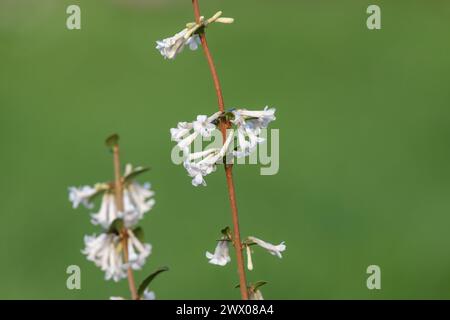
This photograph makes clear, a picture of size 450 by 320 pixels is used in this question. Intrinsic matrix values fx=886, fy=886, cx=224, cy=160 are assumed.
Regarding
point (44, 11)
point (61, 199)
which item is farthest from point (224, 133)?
point (44, 11)

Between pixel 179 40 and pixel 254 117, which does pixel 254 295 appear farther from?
pixel 179 40

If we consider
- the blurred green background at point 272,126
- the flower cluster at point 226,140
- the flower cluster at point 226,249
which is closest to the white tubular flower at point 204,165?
the flower cluster at point 226,140

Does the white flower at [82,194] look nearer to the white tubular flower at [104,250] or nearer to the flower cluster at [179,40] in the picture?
the white tubular flower at [104,250]

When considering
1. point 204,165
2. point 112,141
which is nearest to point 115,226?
point 112,141

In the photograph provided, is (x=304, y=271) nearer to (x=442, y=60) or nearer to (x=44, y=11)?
(x=442, y=60)

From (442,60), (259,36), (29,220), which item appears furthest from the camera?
(259,36)

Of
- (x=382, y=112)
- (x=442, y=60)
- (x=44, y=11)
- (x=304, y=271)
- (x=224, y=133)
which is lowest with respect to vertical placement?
(x=304, y=271)

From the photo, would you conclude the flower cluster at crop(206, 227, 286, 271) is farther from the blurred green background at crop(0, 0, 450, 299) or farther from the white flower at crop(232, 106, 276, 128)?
the blurred green background at crop(0, 0, 450, 299)
